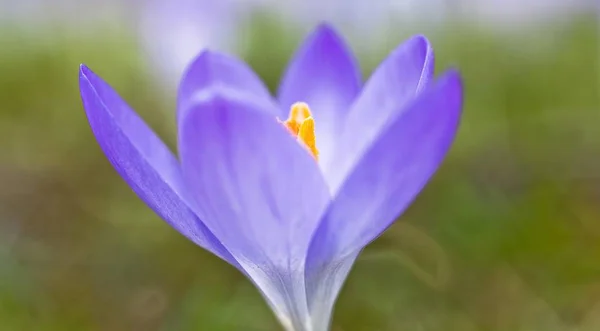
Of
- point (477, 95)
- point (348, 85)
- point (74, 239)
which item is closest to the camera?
point (348, 85)

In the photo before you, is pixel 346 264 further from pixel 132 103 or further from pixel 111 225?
pixel 132 103

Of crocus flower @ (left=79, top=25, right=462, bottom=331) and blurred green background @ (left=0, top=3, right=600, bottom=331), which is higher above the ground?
crocus flower @ (left=79, top=25, right=462, bottom=331)

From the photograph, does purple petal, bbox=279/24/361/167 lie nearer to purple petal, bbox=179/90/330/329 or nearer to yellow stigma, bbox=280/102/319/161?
yellow stigma, bbox=280/102/319/161

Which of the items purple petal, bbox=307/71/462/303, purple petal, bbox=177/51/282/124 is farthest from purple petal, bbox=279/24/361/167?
purple petal, bbox=307/71/462/303

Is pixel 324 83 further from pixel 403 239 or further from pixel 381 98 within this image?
pixel 403 239

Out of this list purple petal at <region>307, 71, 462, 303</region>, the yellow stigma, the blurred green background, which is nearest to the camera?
purple petal at <region>307, 71, 462, 303</region>

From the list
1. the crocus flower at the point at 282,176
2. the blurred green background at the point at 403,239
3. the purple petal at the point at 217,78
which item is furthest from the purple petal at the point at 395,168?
the blurred green background at the point at 403,239

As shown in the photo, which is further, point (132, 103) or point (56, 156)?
point (132, 103)

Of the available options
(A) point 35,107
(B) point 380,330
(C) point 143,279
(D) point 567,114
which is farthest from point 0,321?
(D) point 567,114
